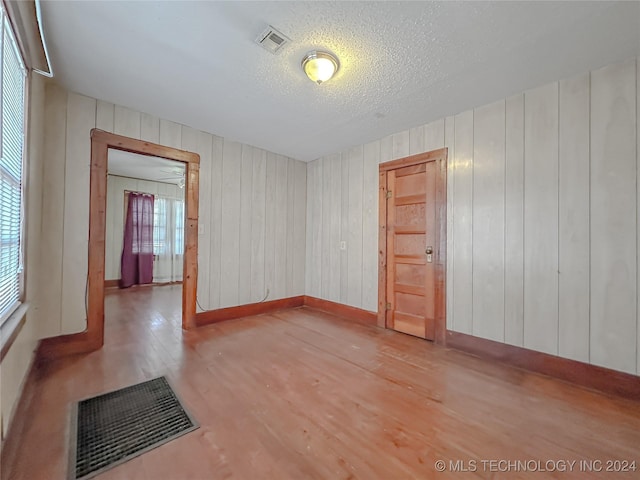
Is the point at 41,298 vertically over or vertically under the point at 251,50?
under

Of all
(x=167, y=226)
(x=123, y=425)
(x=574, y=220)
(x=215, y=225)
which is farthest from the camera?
(x=167, y=226)

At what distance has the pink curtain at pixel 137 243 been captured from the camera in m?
6.00

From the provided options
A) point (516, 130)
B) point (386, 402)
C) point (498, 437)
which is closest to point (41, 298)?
point (386, 402)

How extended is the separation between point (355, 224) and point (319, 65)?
2263mm

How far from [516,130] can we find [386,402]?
2.65m

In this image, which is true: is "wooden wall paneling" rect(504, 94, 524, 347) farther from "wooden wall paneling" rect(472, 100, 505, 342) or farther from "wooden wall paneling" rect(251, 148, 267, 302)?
"wooden wall paneling" rect(251, 148, 267, 302)

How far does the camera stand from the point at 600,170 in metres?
2.05

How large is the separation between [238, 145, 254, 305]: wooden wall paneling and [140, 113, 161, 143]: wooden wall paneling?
1.10 metres

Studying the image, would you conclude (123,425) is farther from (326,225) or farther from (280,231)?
(326,225)

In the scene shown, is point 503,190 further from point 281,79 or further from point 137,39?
point 137,39

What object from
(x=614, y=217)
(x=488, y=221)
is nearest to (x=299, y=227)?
(x=488, y=221)

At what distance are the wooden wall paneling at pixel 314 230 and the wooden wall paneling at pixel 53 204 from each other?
3.10 meters

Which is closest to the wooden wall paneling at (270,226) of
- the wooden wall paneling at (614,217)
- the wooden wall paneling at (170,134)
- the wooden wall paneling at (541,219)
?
the wooden wall paneling at (170,134)

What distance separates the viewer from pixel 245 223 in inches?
152
